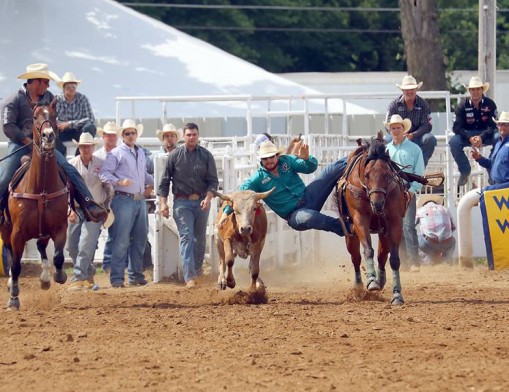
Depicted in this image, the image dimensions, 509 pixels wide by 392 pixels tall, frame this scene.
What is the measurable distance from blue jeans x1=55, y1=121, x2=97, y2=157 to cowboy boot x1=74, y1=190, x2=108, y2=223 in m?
2.70

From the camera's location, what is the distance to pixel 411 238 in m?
15.9

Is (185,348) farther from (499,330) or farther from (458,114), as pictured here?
(458,114)

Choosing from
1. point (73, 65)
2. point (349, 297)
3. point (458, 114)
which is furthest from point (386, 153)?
point (73, 65)

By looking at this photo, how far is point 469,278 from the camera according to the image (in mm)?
14750

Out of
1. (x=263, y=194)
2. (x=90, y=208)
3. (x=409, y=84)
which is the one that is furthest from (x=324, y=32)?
(x=263, y=194)

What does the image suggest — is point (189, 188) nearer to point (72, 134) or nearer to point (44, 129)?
point (72, 134)

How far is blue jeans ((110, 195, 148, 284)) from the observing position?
14.5 metres

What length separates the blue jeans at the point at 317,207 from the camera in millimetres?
12648

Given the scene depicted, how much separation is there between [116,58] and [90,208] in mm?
10158

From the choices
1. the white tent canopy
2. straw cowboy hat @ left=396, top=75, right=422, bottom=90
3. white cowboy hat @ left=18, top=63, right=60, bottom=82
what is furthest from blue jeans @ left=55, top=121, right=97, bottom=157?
the white tent canopy

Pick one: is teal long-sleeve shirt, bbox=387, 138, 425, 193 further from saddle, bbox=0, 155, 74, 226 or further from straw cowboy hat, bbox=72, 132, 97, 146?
saddle, bbox=0, 155, 74, 226

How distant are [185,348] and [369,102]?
22.6 metres

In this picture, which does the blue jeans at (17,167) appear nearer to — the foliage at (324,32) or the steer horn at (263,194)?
the steer horn at (263,194)

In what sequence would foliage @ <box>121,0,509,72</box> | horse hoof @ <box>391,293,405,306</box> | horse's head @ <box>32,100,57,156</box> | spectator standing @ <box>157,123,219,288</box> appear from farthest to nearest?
1. foliage @ <box>121,0,509,72</box>
2. spectator standing @ <box>157,123,219,288</box>
3. horse hoof @ <box>391,293,405,306</box>
4. horse's head @ <box>32,100,57,156</box>
